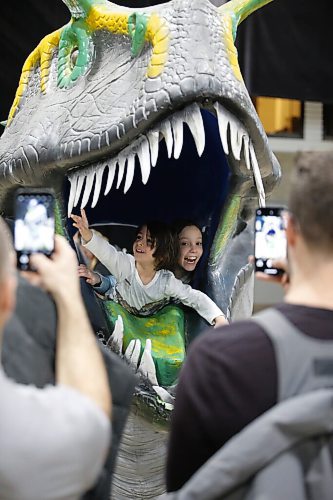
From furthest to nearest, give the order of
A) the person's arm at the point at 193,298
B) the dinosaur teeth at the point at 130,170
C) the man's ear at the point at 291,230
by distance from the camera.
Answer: the person's arm at the point at 193,298, the dinosaur teeth at the point at 130,170, the man's ear at the point at 291,230

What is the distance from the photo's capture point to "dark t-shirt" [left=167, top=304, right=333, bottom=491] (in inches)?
37.8

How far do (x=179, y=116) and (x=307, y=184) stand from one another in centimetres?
77

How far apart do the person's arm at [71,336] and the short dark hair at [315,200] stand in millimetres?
263

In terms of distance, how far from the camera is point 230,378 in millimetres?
960

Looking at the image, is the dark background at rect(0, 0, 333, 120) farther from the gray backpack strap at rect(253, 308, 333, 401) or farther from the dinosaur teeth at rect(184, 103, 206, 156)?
the gray backpack strap at rect(253, 308, 333, 401)

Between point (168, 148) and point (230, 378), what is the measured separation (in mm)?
787

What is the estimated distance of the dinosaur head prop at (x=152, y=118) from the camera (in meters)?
1.73

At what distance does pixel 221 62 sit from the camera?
1791 mm

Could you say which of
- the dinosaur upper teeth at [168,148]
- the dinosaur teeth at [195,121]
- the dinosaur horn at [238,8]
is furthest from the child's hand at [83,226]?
the dinosaur horn at [238,8]

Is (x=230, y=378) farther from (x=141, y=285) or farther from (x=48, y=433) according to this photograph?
(x=141, y=285)

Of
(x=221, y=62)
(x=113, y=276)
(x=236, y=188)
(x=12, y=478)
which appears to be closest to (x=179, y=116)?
(x=221, y=62)

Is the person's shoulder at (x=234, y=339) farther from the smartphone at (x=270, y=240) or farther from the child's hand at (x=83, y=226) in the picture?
the child's hand at (x=83, y=226)

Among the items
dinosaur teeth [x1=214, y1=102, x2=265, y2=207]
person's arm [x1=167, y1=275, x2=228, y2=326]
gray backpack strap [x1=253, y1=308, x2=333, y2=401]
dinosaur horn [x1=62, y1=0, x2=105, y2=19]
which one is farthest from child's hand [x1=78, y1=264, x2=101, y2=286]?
gray backpack strap [x1=253, y1=308, x2=333, y2=401]

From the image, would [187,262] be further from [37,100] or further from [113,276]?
[37,100]
